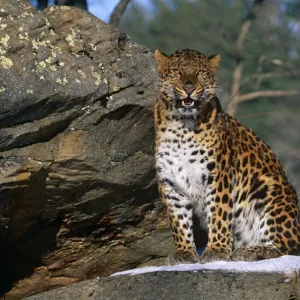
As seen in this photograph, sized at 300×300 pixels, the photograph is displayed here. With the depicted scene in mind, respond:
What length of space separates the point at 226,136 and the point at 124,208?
1.47 metres

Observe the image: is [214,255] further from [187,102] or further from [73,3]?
[73,3]

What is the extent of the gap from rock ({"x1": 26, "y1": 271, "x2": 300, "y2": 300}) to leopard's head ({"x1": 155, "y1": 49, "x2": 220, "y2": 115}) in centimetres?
199

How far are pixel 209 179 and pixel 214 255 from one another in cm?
77

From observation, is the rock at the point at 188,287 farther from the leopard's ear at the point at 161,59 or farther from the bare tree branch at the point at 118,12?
the bare tree branch at the point at 118,12

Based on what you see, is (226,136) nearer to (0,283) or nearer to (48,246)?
(48,246)

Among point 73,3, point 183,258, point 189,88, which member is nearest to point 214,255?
point 183,258

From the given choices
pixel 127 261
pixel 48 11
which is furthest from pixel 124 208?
pixel 48 11

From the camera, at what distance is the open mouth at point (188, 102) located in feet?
29.6

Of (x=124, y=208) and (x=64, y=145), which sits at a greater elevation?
(x=64, y=145)

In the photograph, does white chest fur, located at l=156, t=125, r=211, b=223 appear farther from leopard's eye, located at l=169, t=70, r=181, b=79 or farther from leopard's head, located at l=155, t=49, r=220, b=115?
leopard's eye, located at l=169, t=70, r=181, b=79

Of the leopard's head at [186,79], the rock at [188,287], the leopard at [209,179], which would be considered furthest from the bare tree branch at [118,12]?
the rock at [188,287]

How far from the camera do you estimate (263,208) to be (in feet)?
31.6

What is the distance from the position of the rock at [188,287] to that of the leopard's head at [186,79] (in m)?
1.99

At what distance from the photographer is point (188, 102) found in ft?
29.7
